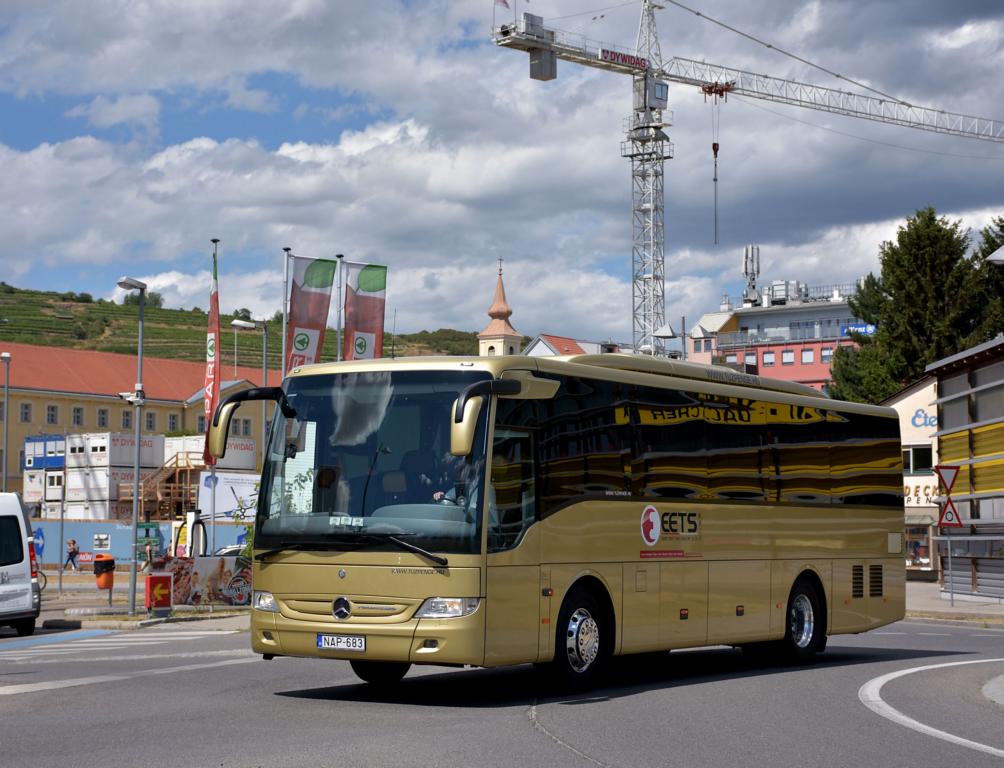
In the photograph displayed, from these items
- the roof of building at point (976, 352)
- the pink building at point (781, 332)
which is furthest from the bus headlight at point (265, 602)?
the pink building at point (781, 332)

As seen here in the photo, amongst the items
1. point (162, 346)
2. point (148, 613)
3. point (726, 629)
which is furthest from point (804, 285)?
point (726, 629)

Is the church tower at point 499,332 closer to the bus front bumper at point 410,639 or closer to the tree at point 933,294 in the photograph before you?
the tree at point 933,294

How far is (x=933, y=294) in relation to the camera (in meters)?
60.7

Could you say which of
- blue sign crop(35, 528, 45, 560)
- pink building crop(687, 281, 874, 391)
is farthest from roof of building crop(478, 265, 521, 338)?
blue sign crop(35, 528, 45, 560)

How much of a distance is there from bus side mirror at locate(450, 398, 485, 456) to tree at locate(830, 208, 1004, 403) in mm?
50303

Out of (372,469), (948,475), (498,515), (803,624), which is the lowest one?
(803,624)

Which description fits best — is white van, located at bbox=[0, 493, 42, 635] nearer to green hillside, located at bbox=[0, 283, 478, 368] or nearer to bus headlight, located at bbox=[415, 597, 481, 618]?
bus headlight, located at bbox=[415, 597, 481, 618]

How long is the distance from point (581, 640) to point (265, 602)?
300cm

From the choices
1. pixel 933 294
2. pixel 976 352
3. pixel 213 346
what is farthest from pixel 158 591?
pixel 933 294

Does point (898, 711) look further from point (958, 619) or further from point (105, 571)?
point (105, 571)

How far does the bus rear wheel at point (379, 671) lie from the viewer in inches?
574

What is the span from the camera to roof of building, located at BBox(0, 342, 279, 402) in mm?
105125

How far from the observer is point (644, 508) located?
49.8 feet

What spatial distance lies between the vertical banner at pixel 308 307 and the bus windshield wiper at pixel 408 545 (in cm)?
2255
